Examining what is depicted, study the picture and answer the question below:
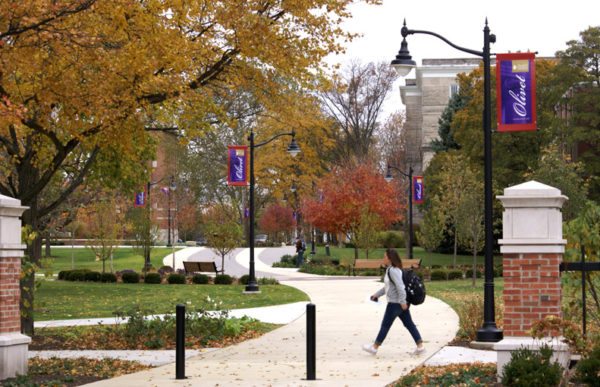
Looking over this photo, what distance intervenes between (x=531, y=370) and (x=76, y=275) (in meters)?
36.5

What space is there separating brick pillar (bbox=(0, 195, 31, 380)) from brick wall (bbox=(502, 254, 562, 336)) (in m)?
6.62

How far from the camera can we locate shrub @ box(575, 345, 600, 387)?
10.7 meters

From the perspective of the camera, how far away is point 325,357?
53.2ft

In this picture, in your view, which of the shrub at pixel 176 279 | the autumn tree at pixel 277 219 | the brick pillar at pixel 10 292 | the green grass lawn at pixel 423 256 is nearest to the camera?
the brick pillar at pixel 10 292

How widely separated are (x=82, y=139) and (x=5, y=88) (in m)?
2.08

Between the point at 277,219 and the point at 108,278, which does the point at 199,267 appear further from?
the point at 277,219

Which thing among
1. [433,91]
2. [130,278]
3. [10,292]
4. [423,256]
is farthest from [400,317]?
[433,91]

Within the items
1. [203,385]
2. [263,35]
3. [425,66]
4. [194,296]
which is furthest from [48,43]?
[425,66]

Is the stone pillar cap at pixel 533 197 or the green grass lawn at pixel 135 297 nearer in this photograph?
the stone pillar cap at pixel 533 197

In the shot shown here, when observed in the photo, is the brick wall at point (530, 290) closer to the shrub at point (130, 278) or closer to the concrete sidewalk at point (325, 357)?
the concrete sidewalk at point (325, 357)

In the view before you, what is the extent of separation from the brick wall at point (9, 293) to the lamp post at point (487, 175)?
7416mm

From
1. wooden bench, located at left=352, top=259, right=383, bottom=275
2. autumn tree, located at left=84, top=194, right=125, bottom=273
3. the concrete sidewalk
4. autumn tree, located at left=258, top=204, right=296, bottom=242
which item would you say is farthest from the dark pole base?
autumn tree, located at left=258, top=204, right=296, bottom=242

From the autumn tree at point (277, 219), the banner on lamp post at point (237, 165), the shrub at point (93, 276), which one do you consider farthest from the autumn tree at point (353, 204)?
the autumn tree at point (277, 219)

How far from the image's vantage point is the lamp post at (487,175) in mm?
16719
